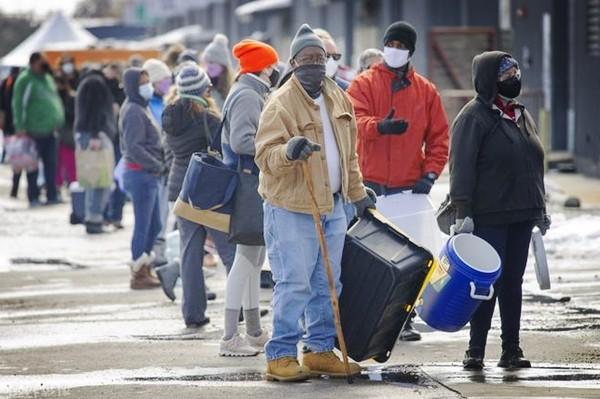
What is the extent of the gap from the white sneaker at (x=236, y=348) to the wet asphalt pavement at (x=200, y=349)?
0.08 metres

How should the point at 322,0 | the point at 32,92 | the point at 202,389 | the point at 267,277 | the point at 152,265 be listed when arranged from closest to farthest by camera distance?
1. the point at 202,389
2. the point at 267,277
3. the point at 152,265
4. the point at 32,92
5. the point at 322,0

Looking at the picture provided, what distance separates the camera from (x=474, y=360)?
397 inches

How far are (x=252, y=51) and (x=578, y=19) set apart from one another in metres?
14.7

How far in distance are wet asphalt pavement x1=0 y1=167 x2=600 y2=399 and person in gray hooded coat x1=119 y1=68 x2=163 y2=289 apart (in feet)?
0.96

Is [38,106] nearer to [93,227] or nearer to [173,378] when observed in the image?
[93,227]

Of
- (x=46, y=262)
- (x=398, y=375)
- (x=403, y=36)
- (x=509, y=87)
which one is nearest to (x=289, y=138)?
(x=509, y=87)

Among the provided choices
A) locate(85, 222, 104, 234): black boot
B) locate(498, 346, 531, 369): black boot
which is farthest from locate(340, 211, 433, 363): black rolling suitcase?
locate(85, 222, 104, 234): black boot

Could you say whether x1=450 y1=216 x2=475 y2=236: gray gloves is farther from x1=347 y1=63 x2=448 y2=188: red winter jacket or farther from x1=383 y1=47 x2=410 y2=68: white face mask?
x1=383 y1=47 x2=410 y2=68: white face mask

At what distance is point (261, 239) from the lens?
1067 cm

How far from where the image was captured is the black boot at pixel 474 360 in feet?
33.0

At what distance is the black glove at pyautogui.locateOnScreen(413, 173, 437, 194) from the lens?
11.3 m

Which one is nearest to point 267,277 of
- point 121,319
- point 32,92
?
point 121,319

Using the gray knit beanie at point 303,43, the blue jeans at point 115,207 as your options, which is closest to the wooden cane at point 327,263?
the gray knit beanie at point 303,43

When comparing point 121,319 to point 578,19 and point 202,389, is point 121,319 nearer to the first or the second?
point 202,389
